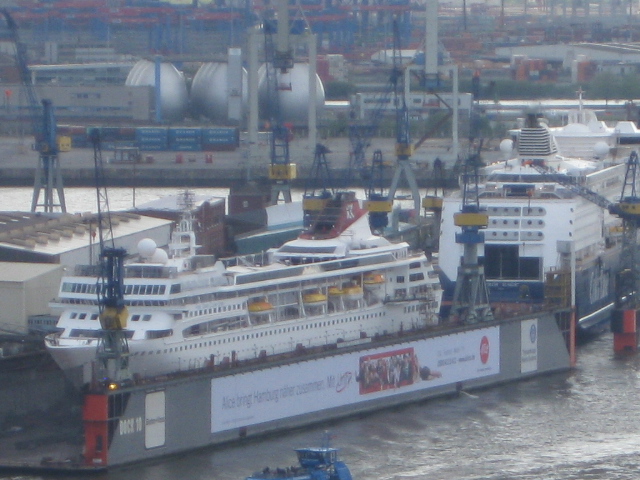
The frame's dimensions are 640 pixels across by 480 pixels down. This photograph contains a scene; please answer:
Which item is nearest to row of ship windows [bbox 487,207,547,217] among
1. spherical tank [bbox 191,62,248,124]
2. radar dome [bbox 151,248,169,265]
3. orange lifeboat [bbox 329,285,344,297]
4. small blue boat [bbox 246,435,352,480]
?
orange lifeboat [bbox 329,285,344,297]

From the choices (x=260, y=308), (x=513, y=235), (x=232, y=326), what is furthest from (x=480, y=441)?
(x=513, y=235)

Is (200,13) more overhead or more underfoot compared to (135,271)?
more overhead

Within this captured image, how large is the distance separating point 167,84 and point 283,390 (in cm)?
2778

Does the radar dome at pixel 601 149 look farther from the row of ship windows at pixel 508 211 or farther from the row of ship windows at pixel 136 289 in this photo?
the row of ship windows at pixel 136 289

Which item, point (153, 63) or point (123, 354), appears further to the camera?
point (153, 63)

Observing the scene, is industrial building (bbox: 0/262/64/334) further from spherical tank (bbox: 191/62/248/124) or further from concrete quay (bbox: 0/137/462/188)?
spherical tank (bbox: 191/62/248/124)

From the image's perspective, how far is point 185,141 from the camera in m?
35.1

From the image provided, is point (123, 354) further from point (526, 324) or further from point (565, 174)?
point (565, 174)

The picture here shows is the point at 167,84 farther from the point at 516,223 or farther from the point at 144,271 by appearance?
the point at 144,271

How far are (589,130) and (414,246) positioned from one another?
2.72 m

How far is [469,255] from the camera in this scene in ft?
49.4

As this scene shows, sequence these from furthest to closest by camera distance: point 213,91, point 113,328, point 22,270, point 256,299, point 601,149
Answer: point 213,91 < point 601,149 < point 22,270 < point 256,299 < point 113,328

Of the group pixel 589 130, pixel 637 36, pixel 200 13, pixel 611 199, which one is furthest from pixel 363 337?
pixel 637 36

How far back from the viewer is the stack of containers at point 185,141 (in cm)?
3506
